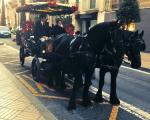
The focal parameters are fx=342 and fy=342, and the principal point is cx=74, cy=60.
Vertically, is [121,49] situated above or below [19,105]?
above

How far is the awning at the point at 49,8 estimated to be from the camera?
40.2 ft

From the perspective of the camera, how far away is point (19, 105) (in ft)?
25.7

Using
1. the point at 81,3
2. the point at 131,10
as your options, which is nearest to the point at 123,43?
the point at 131,10

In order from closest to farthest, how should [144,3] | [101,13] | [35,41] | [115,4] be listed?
[35,41] < [144,3] < [115,4] < [101,13]

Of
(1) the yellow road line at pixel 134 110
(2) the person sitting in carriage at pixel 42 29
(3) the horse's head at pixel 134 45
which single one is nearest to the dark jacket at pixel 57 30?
(2) the person sitting in carriage at pixel 42 29

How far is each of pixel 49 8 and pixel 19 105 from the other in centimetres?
575

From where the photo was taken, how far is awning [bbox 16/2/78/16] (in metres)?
12.2

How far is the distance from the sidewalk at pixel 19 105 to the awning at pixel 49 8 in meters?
3.36

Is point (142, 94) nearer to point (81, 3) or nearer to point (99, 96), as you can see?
point (99, 96)

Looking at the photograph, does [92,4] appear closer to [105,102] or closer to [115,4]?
[115,4]

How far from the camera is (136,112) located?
304 inches

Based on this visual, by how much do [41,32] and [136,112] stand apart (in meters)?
5.55

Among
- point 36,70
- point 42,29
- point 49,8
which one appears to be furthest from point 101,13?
point 36,70

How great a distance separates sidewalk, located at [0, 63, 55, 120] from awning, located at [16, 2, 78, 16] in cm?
336
